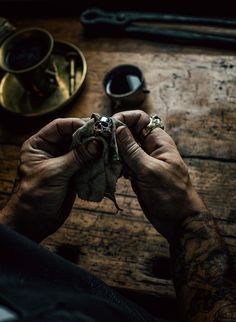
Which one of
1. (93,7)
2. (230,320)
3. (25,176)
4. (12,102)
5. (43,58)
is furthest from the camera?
(93,7)

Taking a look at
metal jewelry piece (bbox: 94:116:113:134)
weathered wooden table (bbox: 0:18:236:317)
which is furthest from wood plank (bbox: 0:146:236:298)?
metal jewelry piece (bbox: 94:116:113:134)

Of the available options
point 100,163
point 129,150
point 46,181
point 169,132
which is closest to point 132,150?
point 129,150

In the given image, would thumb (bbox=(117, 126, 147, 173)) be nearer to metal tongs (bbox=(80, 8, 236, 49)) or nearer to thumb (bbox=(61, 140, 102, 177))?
thumb (bbox=(61, 140, 102, 177))

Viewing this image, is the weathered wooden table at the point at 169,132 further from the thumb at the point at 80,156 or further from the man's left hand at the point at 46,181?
the thumb at the point at 80,156

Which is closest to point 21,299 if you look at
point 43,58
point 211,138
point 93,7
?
point 211,138

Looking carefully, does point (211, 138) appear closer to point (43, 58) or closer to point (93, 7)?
point (43, 58)

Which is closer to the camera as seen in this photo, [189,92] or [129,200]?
[129,200]
